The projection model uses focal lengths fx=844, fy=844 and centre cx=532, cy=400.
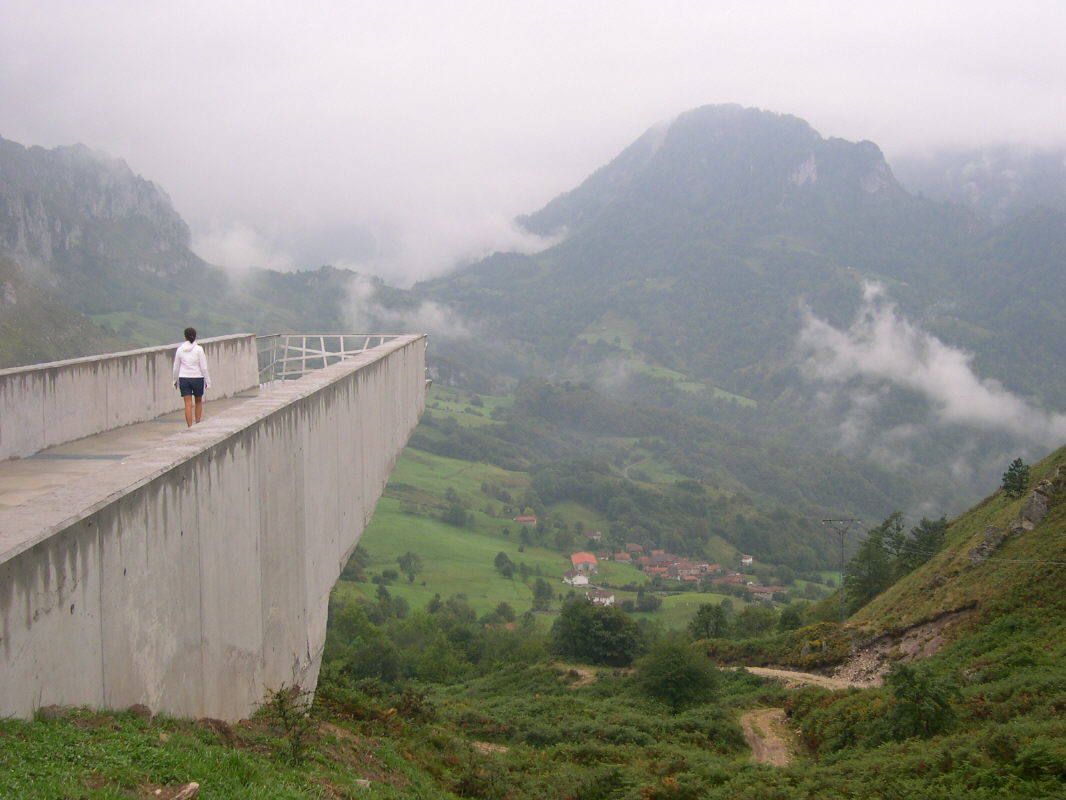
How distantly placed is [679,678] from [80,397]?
18.3 m

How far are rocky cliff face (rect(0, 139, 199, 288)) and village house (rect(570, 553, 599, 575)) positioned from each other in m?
77.5

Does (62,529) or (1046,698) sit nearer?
(62,529)

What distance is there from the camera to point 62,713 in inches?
152

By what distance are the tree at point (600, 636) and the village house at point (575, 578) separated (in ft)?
160

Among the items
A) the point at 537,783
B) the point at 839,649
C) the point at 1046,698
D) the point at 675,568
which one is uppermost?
the point at 1046,698

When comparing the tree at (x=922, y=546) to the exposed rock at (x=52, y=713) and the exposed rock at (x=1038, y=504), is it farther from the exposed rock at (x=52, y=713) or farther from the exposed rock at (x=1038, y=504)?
the exposed rock at (x=52, y=713)

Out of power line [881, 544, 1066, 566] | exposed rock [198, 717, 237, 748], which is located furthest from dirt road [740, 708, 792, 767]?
exposed rock [198, 717, 237, 748]

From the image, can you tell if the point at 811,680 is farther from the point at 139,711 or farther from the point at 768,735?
the point at 139,711

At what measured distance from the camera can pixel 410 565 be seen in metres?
78.6

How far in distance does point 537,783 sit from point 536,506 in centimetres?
10071

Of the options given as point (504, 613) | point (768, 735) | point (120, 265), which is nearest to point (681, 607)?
point (504, 613)

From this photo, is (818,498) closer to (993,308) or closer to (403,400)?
(993,308)

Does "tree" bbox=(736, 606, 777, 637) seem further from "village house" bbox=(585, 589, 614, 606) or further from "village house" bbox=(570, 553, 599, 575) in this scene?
"village house" bbox=(570, 553, 599, 575)

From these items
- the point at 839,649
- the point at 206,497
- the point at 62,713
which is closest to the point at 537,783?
the point at 206,497
